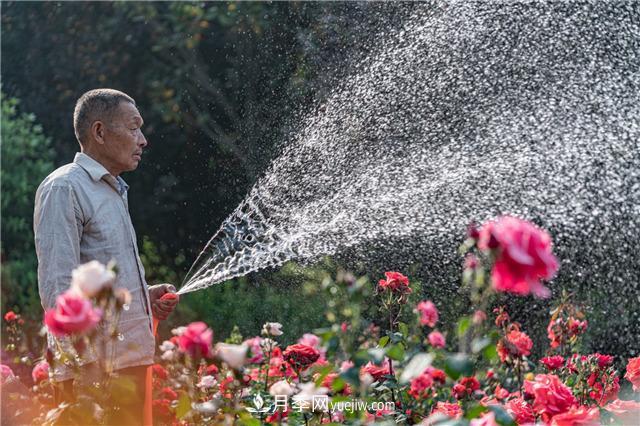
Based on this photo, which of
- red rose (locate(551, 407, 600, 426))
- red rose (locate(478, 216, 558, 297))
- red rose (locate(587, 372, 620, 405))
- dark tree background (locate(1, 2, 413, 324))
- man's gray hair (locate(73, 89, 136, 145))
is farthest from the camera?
dark tree background (locate(1, 2, 413, 324))

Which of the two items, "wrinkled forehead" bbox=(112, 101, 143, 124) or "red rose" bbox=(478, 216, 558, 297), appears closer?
"red rose" bbox=(478, 216, 558, 297)

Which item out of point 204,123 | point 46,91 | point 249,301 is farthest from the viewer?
point 46,91

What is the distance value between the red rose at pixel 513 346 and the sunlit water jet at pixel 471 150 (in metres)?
1.54

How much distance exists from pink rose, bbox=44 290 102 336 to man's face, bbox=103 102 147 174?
0.99 m

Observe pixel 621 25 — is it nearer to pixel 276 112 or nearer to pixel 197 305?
pixel 276 112

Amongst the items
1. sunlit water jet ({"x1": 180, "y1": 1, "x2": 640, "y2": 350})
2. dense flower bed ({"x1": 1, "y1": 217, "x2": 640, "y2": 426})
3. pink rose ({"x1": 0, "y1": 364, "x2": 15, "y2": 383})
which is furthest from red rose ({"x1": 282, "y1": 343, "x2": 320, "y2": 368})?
sunlit water jet ({"x1": 180, "y1": 1, "x2": 640, "y2": 350})

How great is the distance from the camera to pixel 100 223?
2293mm

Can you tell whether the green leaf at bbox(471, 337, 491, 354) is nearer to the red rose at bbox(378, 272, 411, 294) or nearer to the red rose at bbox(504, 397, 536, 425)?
the red rose at bbox(504, 397, 536, 425)

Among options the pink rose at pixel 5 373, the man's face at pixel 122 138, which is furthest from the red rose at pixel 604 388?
the pink rose at pixel 5 373

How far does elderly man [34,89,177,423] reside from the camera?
2.17m

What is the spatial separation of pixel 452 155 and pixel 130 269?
94.1 inches

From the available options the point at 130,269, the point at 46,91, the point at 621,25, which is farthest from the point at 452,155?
the point at 46,91

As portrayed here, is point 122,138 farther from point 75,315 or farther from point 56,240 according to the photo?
point 75,315

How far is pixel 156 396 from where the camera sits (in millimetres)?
3117
